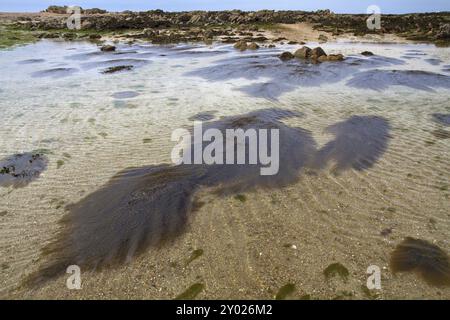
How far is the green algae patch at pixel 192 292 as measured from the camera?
5613 mm

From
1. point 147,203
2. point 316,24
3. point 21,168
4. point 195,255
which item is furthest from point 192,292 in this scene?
point 316,24

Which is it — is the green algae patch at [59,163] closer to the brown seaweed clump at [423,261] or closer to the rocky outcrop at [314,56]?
the brown seaweed clump at [423,261]

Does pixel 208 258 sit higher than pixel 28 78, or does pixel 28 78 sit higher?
pixel 28 78

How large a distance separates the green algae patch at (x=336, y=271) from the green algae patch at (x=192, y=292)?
7.11ft

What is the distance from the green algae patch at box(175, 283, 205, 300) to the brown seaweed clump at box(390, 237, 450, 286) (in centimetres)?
339

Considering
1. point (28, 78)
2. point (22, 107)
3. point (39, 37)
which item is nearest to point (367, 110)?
point (22, 107)

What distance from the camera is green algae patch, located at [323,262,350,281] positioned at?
5924 millimetres

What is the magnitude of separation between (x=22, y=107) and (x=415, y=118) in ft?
55.7

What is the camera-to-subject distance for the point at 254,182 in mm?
8992

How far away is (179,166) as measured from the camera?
9906 mm

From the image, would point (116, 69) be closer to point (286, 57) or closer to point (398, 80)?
point (286, 57)

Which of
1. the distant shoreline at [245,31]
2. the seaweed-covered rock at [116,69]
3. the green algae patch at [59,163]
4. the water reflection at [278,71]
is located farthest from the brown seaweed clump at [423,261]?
the distant shoreline at [245,31]

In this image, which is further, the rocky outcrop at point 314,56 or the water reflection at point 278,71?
the rocky outcrop at point 314,56

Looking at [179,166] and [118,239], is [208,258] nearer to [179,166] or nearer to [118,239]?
[118,239]
